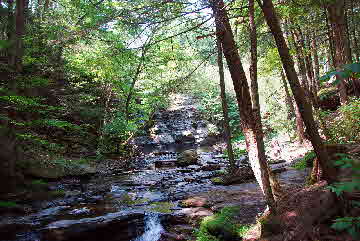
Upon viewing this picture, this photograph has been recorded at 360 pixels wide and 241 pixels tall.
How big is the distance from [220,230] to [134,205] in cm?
373

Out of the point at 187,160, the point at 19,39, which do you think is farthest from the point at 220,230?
the point at 187,160

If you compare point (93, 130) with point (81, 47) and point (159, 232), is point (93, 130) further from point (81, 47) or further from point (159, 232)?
point (159, 232)

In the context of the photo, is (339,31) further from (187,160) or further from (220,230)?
(187,160)

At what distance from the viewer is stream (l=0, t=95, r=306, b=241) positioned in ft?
21.6

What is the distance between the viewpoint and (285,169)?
10.7 m

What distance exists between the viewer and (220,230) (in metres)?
5.86

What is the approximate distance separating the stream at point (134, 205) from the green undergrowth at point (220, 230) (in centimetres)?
61

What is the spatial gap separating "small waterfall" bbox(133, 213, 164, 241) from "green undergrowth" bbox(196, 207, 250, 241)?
112 centimetres

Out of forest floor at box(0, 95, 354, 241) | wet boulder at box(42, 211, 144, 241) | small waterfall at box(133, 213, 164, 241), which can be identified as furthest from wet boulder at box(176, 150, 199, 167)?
wet boulder at box(42, 211, 144, 241)

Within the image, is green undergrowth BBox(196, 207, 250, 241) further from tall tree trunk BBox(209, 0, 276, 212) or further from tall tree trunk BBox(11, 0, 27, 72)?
tall tree trunk BBox(11, 0, 27, 72)

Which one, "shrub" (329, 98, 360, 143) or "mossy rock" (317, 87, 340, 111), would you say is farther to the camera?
"mossy rock" (317, 87, 340, 111)

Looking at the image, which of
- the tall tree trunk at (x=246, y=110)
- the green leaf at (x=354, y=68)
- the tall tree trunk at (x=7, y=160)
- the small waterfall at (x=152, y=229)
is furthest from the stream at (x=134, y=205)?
the green leaf at (x=354, y=68)

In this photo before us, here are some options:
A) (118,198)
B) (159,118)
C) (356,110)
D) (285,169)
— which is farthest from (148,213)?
(159,118)

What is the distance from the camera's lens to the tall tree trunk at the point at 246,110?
17.2ft
